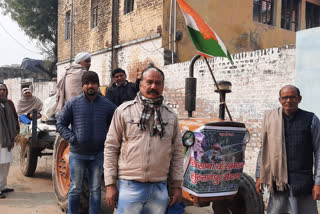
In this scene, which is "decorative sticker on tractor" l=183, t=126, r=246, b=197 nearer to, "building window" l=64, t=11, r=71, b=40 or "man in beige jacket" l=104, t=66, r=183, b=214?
"man in beige jacket" l=104, t=66, r=183, b=214

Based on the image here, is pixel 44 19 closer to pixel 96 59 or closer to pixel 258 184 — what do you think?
pixel 96 59

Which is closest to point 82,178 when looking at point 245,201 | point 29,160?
point 245,201

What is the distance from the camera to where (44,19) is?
829 inches

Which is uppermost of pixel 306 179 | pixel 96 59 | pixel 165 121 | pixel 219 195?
pixel 96 59

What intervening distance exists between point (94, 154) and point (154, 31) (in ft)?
23.4

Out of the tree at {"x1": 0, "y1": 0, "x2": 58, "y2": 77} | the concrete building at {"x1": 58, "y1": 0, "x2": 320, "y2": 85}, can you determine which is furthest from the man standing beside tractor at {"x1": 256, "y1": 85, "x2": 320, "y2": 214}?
the tree at {"x1": 0, "y1": 0, "x2": 58, "y2": 77}

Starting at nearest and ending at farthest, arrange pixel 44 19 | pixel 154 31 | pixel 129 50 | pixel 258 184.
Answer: pixel 258 184, pixel 154 31, pixel 129 50, pixel 44 19

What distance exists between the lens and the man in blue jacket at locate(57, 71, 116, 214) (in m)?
3.57

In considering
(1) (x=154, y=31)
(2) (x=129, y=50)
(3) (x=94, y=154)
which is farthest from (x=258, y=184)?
(2) (x=129, y=50)

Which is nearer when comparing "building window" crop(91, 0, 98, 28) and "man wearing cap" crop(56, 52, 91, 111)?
"man wearing cap" crop(56, 52, 91, 111)

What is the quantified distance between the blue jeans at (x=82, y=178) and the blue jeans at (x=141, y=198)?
1.31 m

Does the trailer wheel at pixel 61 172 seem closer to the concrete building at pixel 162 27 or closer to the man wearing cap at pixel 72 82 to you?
the man wearing cap at pixel 72 82

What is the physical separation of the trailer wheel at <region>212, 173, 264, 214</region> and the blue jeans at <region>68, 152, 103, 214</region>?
151cm

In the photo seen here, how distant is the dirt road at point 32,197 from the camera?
474cm
